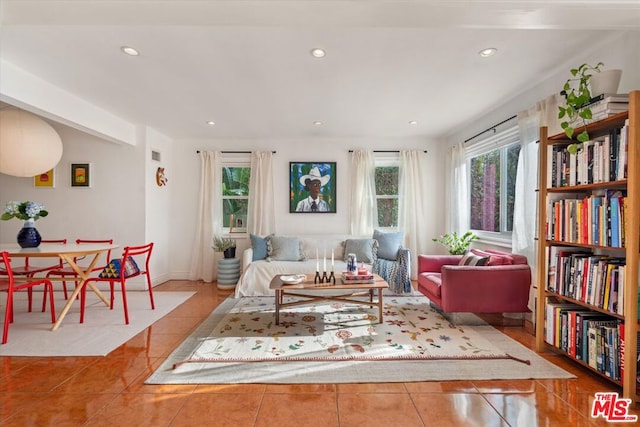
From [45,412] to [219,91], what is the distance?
2969 mm

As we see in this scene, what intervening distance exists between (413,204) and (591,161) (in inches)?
127

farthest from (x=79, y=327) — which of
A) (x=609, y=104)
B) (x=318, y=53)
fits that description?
(x=609, y=104)

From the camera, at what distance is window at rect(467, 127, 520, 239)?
3.86m

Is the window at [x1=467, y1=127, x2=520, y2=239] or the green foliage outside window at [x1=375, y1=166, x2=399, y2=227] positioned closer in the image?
the window at [x1=467, y1=127, x2=520, y2=239]

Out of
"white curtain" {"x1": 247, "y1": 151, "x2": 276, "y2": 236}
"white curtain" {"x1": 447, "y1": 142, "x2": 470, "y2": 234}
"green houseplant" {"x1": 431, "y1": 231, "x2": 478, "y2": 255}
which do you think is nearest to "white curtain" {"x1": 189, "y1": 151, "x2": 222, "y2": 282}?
"white curtain" {"x1": 247, "y1": 151, "x2": 276, "y2": 236}

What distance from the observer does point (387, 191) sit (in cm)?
559

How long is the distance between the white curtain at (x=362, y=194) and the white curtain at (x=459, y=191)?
126 cm

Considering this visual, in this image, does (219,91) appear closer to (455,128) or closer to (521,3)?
(521,3)

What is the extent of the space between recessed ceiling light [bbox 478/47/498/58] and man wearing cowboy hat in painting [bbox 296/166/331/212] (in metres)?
3.19

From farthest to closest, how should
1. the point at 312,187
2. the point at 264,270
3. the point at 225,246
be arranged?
the point at 312,187
the point at 225,246
the point at 264,270

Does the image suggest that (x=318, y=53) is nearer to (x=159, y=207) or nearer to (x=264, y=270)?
(x=264, y=270)

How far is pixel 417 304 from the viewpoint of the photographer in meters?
3.94

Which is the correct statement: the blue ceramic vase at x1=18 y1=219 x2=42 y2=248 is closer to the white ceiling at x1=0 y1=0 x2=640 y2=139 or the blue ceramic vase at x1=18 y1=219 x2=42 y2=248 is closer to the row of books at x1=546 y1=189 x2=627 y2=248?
the white ceiling at x1=0 y1=0 x2=640 y2=139

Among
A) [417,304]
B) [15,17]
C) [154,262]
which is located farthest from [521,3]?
[154,262]
